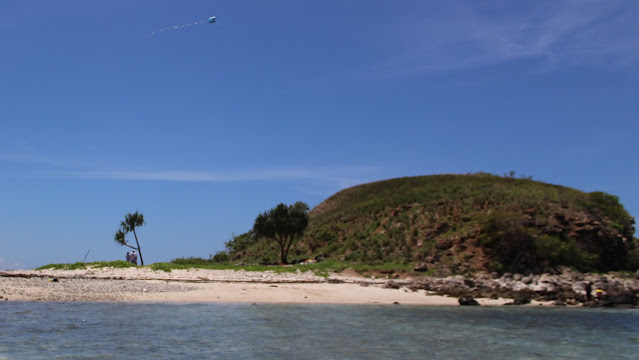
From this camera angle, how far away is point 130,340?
44.2ft

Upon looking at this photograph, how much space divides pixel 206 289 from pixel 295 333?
1253 centimetres

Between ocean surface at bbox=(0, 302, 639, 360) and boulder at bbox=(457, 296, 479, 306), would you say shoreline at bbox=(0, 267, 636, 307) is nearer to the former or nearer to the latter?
boulder at bbox=(457, 296, 479, 306)

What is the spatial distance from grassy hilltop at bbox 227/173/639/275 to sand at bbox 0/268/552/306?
1145 cm

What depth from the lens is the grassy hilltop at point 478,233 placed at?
41469 millimetres

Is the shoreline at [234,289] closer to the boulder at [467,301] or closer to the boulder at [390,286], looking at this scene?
the boulder at [390,286]

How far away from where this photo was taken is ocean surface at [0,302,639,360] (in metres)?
12.6

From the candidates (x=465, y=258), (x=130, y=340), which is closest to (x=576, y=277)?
(x=465, y=258)

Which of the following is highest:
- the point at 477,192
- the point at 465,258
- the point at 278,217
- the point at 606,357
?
the point at 477,192

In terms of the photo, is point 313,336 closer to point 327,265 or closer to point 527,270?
point 327,265

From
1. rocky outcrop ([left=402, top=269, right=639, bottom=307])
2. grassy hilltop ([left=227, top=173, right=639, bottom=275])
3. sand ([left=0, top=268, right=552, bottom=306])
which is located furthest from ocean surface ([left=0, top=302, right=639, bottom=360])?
grassy hilltop ([left=227, top=173, right=639, bottom=275])

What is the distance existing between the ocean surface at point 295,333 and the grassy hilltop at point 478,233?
18.9 metres

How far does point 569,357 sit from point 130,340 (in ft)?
39.6

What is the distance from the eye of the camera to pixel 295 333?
15477 millimetres

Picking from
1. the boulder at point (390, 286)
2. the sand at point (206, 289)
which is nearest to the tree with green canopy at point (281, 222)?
the sand at point (206, 289)
